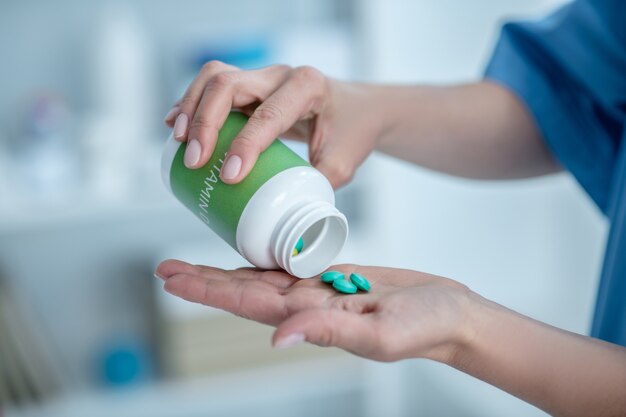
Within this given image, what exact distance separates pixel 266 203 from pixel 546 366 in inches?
9.6

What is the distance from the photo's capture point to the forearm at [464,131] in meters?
0.86

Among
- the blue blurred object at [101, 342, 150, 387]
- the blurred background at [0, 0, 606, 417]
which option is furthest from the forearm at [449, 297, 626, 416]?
the blue blurred object at [101, 342, 150, 387]

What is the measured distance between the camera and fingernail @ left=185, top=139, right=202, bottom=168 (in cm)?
64

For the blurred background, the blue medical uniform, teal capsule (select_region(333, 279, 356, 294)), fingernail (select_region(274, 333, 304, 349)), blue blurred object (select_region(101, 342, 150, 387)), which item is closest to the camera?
fingernail (select_region(274, 333, 304, 349))

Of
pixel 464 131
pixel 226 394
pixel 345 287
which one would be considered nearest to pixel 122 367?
pixel 226 394

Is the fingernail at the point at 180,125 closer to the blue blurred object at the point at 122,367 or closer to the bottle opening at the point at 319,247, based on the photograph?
the bottle opening at the point at 319,247

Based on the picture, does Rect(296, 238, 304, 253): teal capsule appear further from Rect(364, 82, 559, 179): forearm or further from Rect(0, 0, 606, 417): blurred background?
Rect(0, 0, 606, 417): blurred background

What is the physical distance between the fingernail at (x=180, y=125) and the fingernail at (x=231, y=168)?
0.26ft

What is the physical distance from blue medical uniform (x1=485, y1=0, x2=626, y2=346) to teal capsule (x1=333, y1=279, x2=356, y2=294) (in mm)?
309

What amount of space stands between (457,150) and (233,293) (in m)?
0.40

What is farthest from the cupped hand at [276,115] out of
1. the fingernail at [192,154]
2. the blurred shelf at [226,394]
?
the blurred shelf at [226,394]

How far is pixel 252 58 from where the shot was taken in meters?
1.51

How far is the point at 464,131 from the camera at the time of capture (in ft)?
2.88

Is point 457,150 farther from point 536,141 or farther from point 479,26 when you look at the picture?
point 479,26
